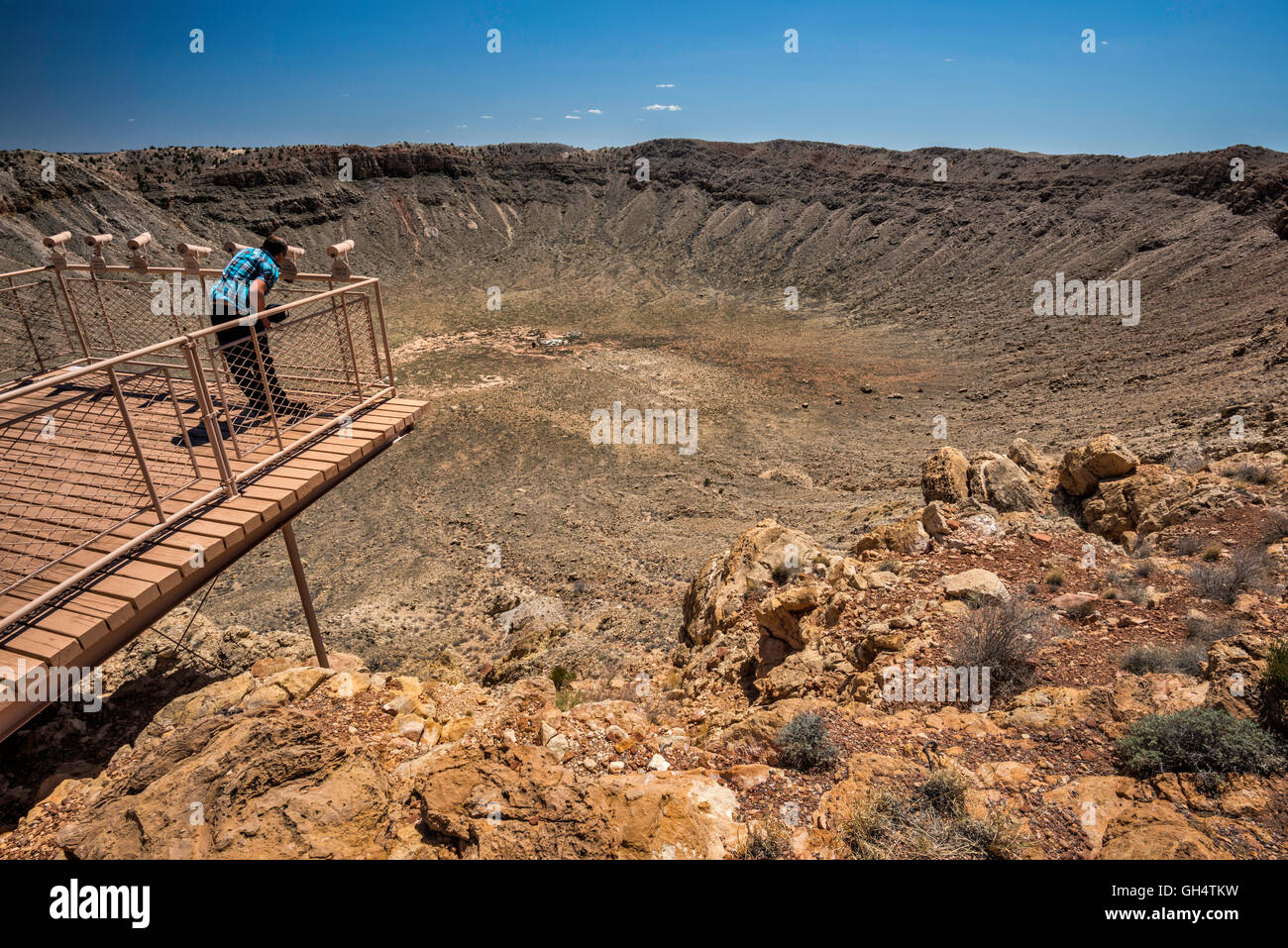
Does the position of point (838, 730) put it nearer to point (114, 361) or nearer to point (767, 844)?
point (767, 844)

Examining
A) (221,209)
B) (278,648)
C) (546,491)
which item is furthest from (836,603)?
(221,209)

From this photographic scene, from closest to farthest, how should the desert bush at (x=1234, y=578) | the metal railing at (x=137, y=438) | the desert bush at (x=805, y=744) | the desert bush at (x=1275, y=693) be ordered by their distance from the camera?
the desert bush at (x=1275, y=693) < the metal railing at (x=137, y=438) < the desert bush at (x=805, y=744) < the desert bush at (x=1234, y=578)

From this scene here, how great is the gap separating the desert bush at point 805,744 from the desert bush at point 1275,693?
99.0 inches

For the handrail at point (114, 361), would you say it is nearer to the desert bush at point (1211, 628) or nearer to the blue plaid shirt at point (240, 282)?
the blue plaid shirt at point (240, 282)

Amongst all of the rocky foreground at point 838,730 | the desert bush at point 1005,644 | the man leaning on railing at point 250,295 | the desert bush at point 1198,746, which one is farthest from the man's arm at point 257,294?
the desert bush at point 1198,746

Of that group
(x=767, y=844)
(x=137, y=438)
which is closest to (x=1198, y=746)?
(x=767, y=844)

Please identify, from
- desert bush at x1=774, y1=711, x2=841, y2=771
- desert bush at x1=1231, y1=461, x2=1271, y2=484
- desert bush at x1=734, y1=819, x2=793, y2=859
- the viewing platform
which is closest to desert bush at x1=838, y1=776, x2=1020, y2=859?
desert bush at x1=734, y1=819, x2=793, y2=859

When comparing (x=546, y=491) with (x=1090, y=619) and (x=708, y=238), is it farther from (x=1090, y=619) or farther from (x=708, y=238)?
(x=708, y=238)

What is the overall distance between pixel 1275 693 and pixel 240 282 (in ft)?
27.5

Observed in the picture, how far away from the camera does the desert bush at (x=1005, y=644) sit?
16.1 feet
